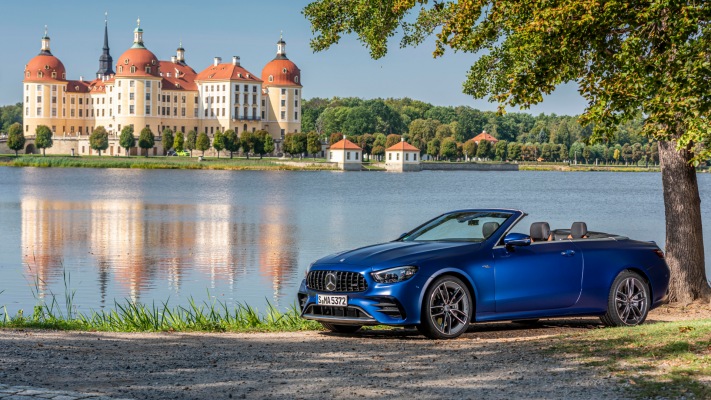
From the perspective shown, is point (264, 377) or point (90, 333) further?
point (90, 333)

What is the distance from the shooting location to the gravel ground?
7695 mm

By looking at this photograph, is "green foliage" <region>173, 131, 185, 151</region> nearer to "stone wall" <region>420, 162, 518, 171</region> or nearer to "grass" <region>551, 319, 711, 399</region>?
"stone wall" <region>420, 162, 518, 171</region>

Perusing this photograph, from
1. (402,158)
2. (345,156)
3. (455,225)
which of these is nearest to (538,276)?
(455,225)

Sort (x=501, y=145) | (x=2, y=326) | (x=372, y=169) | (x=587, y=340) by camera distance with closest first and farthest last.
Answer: (x=587, y=340) < (x=2, y=326) < (x=372, y=169) < (x=501, y=145)

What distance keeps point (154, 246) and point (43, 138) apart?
15231 cm

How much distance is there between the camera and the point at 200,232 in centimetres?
4138

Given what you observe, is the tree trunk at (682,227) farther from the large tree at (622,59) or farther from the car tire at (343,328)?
the car tire at (343,328)

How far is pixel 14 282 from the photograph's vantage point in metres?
22.8

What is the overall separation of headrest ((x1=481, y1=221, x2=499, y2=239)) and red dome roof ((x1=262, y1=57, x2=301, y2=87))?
18002 cm

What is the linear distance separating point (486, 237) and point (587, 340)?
1.64m

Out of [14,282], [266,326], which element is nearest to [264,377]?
[266,326]

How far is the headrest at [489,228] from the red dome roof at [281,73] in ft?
591

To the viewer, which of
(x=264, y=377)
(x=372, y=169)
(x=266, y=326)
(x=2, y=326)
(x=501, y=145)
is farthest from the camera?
(x=501, y=145)

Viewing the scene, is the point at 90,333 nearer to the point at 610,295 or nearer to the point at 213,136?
the point at 610,295
